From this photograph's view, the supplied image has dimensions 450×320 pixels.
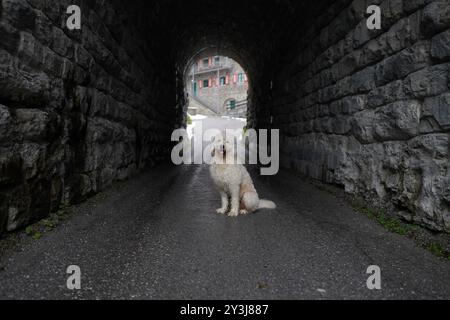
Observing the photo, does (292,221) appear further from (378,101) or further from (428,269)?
(378,101)

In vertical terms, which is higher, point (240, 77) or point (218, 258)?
point (240, 77)

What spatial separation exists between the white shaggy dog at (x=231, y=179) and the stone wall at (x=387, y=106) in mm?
1867

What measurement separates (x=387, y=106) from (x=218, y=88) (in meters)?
40.3

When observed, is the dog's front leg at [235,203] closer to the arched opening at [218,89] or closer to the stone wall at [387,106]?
the stone wall at [387,106]

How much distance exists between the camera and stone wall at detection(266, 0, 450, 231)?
9.50 feet

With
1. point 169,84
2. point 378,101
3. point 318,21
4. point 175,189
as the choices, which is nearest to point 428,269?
point 378,101

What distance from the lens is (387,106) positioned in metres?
3.76

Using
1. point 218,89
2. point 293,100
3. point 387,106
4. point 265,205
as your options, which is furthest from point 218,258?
point 218,89

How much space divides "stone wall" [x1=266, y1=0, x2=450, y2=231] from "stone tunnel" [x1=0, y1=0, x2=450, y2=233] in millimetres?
17

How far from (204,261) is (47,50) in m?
3.02

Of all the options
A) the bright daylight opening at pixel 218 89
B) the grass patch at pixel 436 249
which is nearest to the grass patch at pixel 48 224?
the grass patch at pixel 436 249

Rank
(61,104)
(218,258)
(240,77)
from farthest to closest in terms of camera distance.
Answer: (240,77), (61,104), (218,258)

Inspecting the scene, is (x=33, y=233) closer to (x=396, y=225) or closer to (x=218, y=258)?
(x=218, y=258)

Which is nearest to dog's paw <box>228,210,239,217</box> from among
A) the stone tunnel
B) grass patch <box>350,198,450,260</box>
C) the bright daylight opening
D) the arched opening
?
grass patch <box>350,198,450,260</box>
